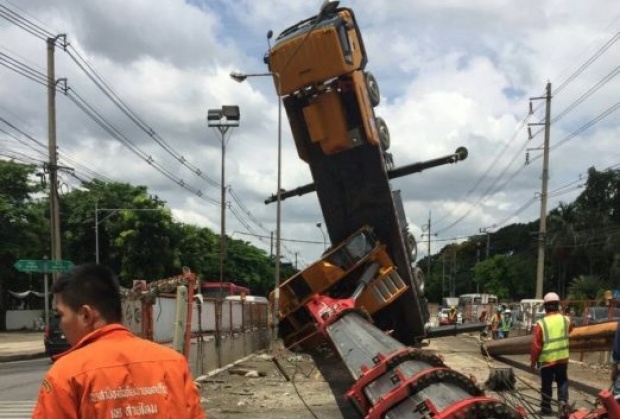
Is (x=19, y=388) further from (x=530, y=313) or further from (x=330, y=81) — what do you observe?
(x=530, y=313)

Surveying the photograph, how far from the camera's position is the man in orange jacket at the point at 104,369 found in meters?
1.97

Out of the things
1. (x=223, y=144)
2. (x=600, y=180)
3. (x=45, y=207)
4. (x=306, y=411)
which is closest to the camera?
(x=306, y=411)

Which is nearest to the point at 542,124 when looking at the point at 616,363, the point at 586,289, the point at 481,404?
the point at 586,289

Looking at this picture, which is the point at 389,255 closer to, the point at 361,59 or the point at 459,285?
the point at 361,59

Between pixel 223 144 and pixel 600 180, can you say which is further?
pixel 600 180

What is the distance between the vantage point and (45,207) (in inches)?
1641

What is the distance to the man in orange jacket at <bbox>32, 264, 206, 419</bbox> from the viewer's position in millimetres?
1975

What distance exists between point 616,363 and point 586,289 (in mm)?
47459

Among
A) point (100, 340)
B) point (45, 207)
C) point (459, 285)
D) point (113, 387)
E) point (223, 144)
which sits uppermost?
point (223, 144)

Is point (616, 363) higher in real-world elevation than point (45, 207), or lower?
lower

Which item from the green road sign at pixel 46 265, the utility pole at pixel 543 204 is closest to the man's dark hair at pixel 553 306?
the green road sign at pixel 46 265

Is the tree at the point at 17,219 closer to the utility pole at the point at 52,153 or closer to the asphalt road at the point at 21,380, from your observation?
the utility pole at the point at 52,153

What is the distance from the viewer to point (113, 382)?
6.56 ft

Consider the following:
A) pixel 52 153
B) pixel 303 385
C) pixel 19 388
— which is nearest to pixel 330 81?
pixel 303 385
